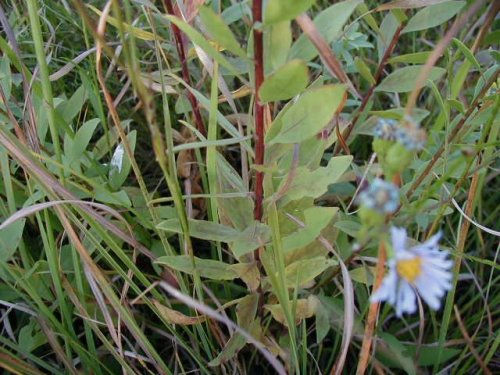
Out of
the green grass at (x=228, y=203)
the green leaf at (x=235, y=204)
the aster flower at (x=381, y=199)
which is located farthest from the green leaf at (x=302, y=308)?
the aster flower at (x=381, y=199)

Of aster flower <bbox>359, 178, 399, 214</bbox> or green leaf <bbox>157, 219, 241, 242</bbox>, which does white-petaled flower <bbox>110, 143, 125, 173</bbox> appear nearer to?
green leaf <bbox>157, 219, 241, 242</bbox>

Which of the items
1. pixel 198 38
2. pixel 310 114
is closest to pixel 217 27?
pixel 198 38

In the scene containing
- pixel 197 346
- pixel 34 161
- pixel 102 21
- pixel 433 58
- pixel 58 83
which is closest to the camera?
pixel 433 58

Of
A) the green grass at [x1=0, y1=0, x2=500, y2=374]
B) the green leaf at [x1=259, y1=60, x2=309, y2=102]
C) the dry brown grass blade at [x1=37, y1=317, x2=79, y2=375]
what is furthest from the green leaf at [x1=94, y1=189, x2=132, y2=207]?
the green leaf at [x1=259, y1=60, x2=309, y2=102]

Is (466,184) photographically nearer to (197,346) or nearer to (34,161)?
(197,346)

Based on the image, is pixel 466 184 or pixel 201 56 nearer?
pixel 201 56

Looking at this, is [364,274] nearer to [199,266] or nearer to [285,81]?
[199,266]

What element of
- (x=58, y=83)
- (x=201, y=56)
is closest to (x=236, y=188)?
(x=201, y=56)
